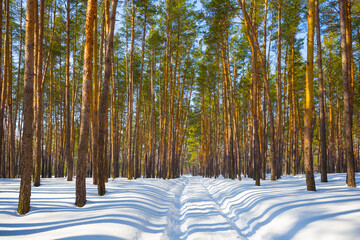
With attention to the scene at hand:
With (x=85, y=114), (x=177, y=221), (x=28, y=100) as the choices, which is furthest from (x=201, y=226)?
(x=28, y=100)

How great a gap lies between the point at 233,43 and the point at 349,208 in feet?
57.7

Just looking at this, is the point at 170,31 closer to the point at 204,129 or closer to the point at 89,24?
the point at 89,24

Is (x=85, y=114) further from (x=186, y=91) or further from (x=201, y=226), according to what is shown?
(x=186, y=91)

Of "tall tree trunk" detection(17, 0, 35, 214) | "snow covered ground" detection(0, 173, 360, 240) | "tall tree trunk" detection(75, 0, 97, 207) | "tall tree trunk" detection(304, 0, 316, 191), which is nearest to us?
"snow covered ground" detection(0, 173, 360, 240)

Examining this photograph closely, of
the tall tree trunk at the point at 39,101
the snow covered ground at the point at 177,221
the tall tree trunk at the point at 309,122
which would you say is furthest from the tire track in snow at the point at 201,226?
the tall tree trunk at the point at 39,101

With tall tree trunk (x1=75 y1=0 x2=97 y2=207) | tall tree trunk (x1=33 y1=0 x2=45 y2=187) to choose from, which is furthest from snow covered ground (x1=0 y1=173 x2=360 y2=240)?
tall tree trunk (x1=33 y1=0 x2=45 y2=187)

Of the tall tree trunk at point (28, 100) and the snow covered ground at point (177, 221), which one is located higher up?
the tall tree trunk at point (28, 100)

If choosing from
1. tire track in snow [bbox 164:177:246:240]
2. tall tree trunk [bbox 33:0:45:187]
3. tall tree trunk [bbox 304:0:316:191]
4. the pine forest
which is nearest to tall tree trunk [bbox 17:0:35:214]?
the pine forest

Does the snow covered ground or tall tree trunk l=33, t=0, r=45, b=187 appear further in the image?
tall tree trunk l=33, t=0, r=45, b=187

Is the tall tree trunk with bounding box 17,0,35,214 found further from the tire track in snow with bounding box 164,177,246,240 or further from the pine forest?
the tire track in snow with bounding box 164,177,246,240

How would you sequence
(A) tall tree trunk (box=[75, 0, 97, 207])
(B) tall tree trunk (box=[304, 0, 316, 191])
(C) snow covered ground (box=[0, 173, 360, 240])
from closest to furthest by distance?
(C) snow covered ground (box=[0, 173, 360, 240]) < (A) tall tree trunk (box=[75, 0, 97, 207]) < (B) tall tree trunk (box=[304, 0, 316, 191])

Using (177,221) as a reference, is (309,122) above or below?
above

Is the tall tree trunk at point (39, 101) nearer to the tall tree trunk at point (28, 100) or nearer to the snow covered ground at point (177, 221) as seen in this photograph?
the snow covered ground at point (177, 221)

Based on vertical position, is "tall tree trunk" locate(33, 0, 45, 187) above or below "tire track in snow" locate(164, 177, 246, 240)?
above
